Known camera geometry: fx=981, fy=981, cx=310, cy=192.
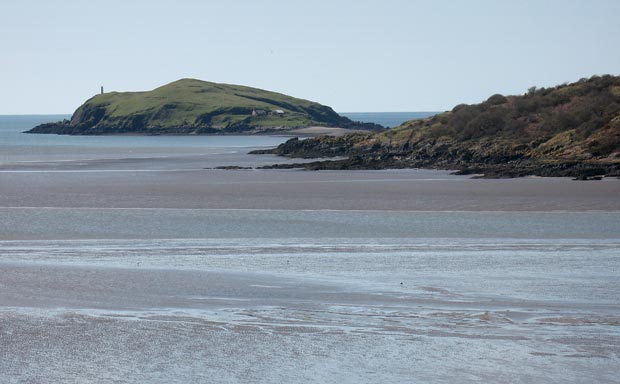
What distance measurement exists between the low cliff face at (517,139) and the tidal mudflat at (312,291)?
1508 cm

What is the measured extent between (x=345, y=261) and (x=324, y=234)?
5.04 metres

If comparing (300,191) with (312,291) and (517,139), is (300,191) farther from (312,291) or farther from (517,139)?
(312,291)

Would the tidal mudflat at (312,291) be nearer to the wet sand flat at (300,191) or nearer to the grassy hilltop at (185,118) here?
the wet sand flat at (300,191)

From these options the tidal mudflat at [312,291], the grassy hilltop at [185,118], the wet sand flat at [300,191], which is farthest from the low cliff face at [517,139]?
the grassy hilltop at [185,118]

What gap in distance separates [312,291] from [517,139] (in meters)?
41.9

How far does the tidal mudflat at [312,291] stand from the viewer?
1145 cm

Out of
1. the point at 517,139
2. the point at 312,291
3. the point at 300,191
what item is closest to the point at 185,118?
the point at 517,139

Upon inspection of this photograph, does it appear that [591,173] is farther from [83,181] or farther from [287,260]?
[287,260]

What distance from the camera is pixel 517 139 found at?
56.0 m

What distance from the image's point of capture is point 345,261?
1956cm

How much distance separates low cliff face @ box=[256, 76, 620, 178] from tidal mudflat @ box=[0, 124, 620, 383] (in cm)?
1508

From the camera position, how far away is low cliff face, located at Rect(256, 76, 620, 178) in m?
48.3

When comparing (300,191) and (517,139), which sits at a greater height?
(517,139)

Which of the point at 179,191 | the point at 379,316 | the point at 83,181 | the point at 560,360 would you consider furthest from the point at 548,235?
the point at 83,181
